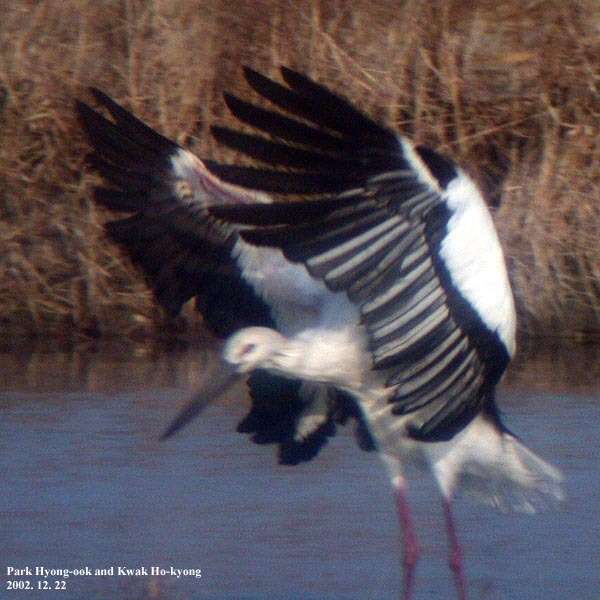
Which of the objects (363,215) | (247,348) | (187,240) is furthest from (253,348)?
(363,215)

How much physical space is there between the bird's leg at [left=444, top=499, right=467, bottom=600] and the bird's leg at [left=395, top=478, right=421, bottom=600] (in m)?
0.14

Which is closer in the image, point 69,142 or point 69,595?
point 69,595

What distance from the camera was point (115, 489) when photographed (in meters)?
7.21

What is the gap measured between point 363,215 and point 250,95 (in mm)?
6074

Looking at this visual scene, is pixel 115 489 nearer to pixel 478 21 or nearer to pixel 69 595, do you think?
pixel 69 595

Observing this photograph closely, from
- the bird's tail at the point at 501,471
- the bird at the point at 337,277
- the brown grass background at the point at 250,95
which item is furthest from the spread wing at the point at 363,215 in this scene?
the brown grass background at the point at 250,95

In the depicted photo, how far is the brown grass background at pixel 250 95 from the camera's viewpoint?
35.2 feet

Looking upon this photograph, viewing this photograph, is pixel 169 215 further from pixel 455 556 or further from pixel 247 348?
pixel 455 556

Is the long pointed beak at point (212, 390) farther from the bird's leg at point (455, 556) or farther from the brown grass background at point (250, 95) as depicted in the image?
the brown grass background at point (250, 95)

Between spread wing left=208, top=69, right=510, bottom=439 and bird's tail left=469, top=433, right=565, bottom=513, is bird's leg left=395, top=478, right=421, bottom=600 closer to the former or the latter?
bird's tail left=469, top=433, right=565, bottom=513

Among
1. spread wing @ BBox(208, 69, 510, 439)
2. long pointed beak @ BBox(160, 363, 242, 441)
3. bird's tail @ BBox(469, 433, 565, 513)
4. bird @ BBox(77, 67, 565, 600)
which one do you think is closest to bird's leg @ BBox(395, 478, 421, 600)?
bird @ BBox(77, 67, 565, 600)

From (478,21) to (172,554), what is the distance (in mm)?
5862

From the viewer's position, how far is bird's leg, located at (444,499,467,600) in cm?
611

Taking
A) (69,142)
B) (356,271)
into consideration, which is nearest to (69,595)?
(356,271)
